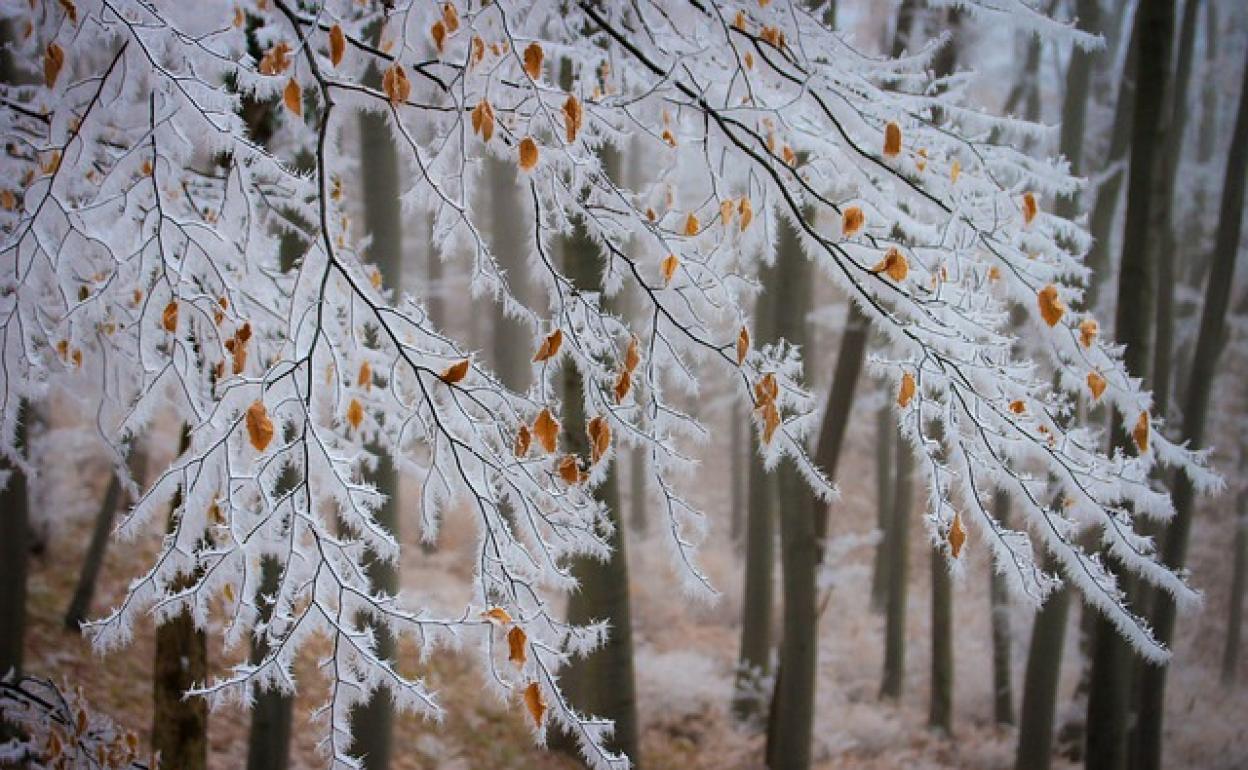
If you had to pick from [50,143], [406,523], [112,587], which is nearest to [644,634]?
[406,523]

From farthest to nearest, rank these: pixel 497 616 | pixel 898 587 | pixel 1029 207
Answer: pixel 898 587, pixel 1029 207, pixel 497 616

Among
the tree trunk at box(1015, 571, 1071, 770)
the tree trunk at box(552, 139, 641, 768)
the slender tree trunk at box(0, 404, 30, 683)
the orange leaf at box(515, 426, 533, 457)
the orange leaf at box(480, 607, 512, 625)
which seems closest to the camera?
the orange leaf at box(480, 607, 512, 625)

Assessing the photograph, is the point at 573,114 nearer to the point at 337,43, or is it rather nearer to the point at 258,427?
the point at 337,43

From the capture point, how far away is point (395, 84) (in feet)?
6.47

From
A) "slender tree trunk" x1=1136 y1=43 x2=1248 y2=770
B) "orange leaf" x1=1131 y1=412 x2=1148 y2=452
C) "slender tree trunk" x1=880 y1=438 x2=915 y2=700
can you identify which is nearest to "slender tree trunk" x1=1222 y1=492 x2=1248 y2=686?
"slender tree trunk" x1=880 y1=438 x2=915 y2=700

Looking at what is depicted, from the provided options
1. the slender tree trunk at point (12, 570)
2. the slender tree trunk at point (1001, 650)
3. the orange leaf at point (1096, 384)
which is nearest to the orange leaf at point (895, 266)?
the orange leaf at point (1096, 384)

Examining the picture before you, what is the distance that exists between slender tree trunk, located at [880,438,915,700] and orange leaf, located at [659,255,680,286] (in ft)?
26.0

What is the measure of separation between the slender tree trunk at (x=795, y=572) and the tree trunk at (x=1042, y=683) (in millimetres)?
2178

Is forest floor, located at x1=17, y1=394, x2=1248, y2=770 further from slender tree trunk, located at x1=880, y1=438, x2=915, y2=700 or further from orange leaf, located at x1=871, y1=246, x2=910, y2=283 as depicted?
orange leaf, located at x1=871, y1=246, x2=910, y2=283

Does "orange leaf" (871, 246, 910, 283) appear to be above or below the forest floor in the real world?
above

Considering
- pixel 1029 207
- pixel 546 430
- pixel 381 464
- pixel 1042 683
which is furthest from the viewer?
pixel 1042 683

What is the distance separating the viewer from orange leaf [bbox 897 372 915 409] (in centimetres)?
214

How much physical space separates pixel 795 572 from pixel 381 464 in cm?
293

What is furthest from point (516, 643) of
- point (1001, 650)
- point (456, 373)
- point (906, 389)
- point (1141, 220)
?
point (1001, 650)
